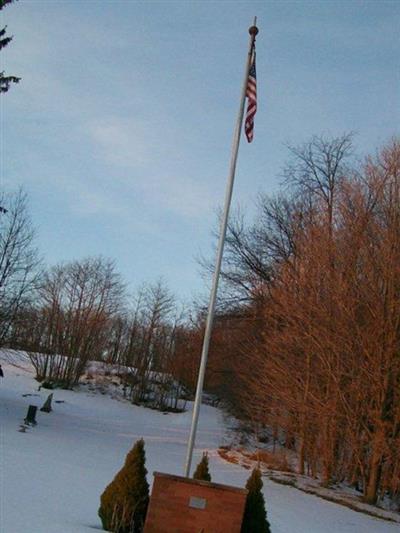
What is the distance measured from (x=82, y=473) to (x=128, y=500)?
5.36 m

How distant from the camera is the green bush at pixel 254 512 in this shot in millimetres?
8264

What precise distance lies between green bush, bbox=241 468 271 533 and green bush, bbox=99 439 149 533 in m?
1.43

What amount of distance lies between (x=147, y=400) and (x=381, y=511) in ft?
96.6

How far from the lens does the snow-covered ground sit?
872cm

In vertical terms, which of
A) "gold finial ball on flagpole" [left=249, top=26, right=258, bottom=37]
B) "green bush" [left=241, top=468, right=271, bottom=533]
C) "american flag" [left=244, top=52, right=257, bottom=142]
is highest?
"gold finial ball on flagpole" [left=249, top=26, right=258, bottom=37]

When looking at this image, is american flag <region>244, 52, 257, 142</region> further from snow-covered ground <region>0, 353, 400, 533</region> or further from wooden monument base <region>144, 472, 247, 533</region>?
snow-covered ground <region>0, 353, 400, 533</region>

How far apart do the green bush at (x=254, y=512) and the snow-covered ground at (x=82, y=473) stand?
2.06 metres

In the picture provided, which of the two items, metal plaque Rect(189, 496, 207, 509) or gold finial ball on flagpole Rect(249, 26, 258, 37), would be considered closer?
metal plaque Rect(189, 496, 207, 509)

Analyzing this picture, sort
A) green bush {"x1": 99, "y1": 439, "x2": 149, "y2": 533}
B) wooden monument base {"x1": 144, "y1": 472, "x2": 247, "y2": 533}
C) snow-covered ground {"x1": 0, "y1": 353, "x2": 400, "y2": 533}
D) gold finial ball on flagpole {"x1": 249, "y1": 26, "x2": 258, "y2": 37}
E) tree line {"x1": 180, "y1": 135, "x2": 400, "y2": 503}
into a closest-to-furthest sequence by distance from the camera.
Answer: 1. wooden monument base {"x1": 144, "y1": 472, "x2": 247, "y2": 533}
2. green bush {"x1": 99, "y1": 439, "x2": 149, "y2": 533}
3. snow-covered ground {"x1": 0, "y1": 353, "x2": 400, "y2": 533}
4. gold finial ball on flagpole {"x1": 249, "y1": 26, "x2": 258, "y2": 37}
5. tree line {"x1": 180, "y1": 135, "x2": 400, "y2": 503}

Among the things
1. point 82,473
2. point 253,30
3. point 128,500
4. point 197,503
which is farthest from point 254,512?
point 253,30

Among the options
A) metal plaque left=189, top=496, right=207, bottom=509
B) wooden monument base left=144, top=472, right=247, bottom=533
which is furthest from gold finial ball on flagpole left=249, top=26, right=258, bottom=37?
metal plaque left=189, top=496, right=207, bottom=509

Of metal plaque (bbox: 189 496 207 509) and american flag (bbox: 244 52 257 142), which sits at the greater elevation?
american flag (bbox: 244 52 257 142)

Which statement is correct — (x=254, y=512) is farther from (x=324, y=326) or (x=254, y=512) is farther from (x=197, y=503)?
(x=324, y=326)

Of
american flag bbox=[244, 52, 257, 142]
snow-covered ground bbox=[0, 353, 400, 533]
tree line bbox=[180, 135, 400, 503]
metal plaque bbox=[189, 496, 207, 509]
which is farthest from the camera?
tree line bbox=[180, 135, 400, 503]
